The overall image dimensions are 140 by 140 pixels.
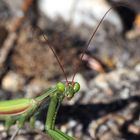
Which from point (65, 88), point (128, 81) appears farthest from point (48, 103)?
point (128, 81)

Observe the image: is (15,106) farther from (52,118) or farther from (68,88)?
(68,88)

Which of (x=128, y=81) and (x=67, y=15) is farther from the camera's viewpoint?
(x=67, y=15)

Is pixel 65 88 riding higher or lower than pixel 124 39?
higher

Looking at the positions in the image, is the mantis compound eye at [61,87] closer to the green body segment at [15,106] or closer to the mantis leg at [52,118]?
the mantis leg at [52,118]

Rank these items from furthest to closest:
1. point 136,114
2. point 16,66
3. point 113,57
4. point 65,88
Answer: point 113,57 < point 16,66 < point 136,114 < point 65,88

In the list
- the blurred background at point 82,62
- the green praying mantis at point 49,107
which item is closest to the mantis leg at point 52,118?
the green praying mantis at point 49,107

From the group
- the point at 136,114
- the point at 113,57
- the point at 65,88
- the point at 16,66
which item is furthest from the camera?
the point at 113,57

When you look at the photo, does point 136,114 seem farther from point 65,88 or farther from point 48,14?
point 48,14
